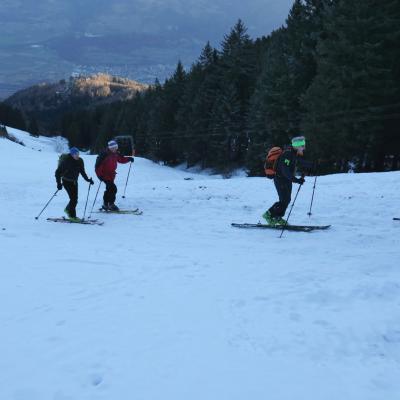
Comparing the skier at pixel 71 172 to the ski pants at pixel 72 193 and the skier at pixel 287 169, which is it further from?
the skier at pixel 287 169

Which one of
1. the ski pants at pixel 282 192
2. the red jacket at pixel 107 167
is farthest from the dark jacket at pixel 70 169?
the ski pants at pixel 282 192

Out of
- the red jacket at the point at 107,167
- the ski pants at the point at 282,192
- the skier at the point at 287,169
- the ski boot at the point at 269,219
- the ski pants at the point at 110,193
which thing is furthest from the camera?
the ski pants at the point at 110,193

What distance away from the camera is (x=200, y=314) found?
587 centimetres

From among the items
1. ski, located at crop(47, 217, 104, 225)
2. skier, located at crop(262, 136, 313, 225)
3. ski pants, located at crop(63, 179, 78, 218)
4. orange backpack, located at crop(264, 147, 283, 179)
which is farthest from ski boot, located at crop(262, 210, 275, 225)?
ski pants, located at crop(63, 179, 78, 218)

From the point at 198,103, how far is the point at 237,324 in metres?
54.2

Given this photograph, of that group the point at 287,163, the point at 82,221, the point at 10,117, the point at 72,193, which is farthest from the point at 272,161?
the point at 10,117

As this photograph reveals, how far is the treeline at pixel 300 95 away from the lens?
28.2m

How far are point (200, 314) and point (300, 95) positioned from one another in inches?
1293

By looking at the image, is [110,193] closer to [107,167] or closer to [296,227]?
[107,167]

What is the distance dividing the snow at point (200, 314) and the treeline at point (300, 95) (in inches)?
732

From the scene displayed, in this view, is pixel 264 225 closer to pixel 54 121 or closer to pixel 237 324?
pixel 237 324

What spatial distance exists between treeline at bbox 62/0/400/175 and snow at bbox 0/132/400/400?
1860cm

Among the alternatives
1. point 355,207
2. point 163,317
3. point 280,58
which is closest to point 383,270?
point 163,317

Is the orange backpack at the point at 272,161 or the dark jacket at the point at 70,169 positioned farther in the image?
the dark jacket at the point at 70,169
